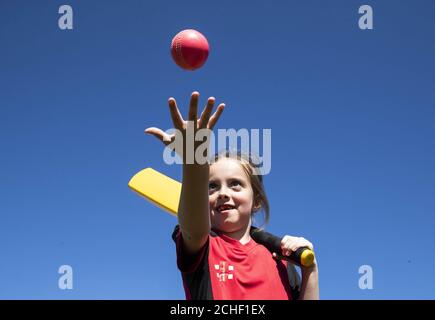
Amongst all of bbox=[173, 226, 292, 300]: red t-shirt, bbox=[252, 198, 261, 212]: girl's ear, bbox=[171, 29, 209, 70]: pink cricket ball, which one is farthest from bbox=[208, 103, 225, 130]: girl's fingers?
bbox=[252, 198, 261, 212]: girl's ear

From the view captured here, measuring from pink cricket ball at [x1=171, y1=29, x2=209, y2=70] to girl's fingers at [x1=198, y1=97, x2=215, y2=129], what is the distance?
43.8 inches

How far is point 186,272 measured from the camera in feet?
8.97

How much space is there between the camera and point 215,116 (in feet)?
8.26

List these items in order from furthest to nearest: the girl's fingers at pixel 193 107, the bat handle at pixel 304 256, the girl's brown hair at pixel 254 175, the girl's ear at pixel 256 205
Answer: the girl's ear at pixel 256 205 → the girl's brown hair at pixel 254 175 → the bat handle at pixel 304 256 → the girl's fingers at pixel 193 107

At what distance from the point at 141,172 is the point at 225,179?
51.4 inches

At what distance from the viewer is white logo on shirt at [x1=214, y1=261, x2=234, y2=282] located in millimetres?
2779

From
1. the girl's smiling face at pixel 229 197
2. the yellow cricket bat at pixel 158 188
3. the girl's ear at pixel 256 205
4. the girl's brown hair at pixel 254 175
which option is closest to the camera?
the girl's smiling face at pixel 229 197

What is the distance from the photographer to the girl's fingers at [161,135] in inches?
98.7

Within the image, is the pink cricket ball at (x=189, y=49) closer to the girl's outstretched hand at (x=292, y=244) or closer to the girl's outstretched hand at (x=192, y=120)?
the girl's outstretched hand at (x=192, y=120)

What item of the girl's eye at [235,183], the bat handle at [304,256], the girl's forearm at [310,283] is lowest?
the girl's forearm at [310,283]

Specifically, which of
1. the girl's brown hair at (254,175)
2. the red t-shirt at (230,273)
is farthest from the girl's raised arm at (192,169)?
the girl's brown hair at (254,175)

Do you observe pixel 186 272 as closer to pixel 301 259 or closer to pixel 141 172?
pixel 301 259

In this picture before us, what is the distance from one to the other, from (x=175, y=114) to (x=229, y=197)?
33.9 inches
